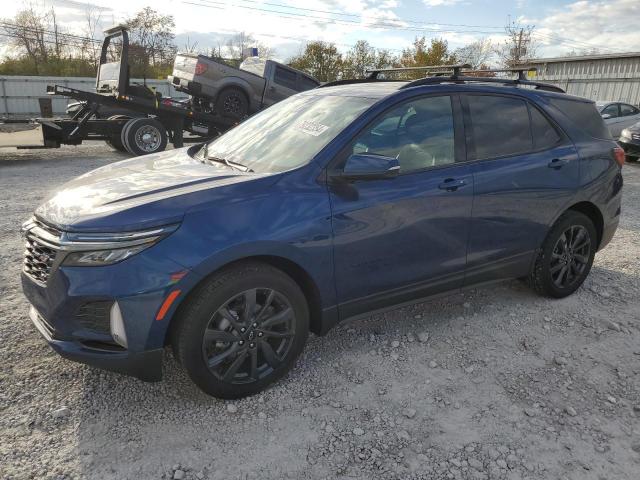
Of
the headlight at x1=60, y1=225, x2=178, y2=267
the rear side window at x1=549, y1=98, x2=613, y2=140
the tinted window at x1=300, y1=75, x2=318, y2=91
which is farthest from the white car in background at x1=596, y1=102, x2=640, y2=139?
the headlight at x1=60, y1=225, x2=178, y2=267

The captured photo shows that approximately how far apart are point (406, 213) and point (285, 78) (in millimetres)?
10739

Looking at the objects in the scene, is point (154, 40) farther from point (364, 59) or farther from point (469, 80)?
point (469, 80)

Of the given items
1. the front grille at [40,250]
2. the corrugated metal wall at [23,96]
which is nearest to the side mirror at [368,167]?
the front grille at [40,250]

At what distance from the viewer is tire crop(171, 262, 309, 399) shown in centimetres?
253

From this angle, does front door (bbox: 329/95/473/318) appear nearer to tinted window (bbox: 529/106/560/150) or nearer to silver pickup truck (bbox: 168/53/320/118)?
tinted window (bbox: 529/106/560/150)

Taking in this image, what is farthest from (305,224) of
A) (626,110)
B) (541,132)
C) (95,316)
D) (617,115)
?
(626,110)

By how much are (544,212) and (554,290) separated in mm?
748

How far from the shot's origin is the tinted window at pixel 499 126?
3.51m

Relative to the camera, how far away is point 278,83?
12.7 metres

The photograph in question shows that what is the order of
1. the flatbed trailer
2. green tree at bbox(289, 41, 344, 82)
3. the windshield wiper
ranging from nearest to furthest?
the windshield wiper, the flatbed trailer, green tree at bbox(289, 41, 344, 82)

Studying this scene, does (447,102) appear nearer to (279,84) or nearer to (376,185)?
(376,185)

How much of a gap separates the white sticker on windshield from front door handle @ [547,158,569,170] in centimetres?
187

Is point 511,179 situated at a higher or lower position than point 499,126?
lower

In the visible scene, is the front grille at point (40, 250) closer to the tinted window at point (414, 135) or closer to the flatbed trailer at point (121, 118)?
the tinted window at point (414, 135)
